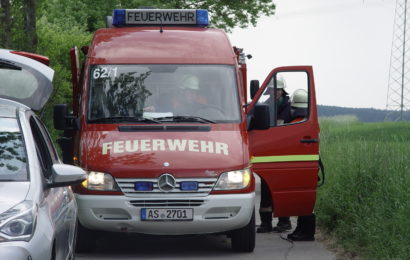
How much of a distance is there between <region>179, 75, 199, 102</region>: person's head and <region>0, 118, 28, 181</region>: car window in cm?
451

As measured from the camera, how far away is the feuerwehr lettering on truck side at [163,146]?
1102cm

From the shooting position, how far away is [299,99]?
12367mm

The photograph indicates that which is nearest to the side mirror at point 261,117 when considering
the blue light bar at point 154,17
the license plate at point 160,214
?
the license plate at point 160,214

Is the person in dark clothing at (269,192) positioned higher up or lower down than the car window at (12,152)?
lower down

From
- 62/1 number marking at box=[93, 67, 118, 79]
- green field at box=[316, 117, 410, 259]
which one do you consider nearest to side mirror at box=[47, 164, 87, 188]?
green field at box=[316, 117, 410, 259]

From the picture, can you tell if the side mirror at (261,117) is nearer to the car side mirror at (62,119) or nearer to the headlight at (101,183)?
the headlight at (101,183)

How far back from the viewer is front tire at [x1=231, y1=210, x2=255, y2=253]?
445 inches

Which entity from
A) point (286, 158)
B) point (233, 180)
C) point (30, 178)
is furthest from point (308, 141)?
point (30, 178)

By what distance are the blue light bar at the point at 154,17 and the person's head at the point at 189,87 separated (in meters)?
1.51

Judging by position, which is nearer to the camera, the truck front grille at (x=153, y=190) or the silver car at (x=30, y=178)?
the silver car at (x=30, y=178)

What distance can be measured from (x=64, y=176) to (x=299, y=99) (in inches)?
225

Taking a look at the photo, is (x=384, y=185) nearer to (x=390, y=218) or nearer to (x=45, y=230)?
(x=390, y=218)

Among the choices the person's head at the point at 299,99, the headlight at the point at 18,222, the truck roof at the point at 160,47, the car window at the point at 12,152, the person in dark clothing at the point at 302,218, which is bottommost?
the person in dark clothing at the point at 302,218

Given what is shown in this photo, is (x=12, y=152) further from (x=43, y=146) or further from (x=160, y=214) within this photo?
(x=160, y=214)
